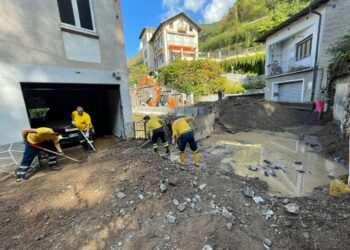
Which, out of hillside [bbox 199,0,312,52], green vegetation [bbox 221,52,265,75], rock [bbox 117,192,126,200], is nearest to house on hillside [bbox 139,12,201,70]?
green vegetation [bbox 221,52,265,75]

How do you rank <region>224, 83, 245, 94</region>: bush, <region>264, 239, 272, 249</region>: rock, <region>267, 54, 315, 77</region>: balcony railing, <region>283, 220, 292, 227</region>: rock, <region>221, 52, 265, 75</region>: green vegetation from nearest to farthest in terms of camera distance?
<region>264, 239, 272, 249</region>: rock < <region>283, 220, 292, 227</region>: rock < <region>267, 54, 315, 77</region>: balcony railing < <region>224, 83, 245, 94</region>: bush < <region>221, 52, 265, 75</region>: green vegetation

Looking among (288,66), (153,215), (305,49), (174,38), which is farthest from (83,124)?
(174,38)

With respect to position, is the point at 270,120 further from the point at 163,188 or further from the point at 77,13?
the point at 77,13

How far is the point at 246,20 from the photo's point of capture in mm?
48906

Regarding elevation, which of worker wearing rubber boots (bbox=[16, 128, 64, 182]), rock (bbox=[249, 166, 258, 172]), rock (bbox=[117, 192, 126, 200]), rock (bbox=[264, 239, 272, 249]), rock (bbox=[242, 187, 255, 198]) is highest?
worker wearing rubber boots (bbox=[16, 128, 64, 182])

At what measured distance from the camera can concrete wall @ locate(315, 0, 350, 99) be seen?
1072 centimetres

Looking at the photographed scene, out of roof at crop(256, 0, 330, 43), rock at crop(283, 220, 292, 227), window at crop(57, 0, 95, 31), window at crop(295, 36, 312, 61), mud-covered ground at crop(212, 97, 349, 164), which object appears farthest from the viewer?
window at crop(295, 36, 312, 61)

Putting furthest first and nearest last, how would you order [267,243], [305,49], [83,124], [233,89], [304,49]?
[233,89] → [304,49] → [305,49] → [83,124] → [267,243]

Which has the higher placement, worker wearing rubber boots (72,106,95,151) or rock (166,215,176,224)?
worker wearing rubber boots (72,106,95,151)

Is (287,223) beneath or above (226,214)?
beneath

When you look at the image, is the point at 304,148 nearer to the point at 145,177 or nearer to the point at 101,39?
the point at 145,177

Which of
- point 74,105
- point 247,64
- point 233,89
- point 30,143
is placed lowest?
point 30,143

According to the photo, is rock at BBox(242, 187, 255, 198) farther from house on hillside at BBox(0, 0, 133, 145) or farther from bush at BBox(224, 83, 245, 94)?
bush at BBox(224, 83, 245, 94)

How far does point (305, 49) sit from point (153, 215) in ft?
57.5
